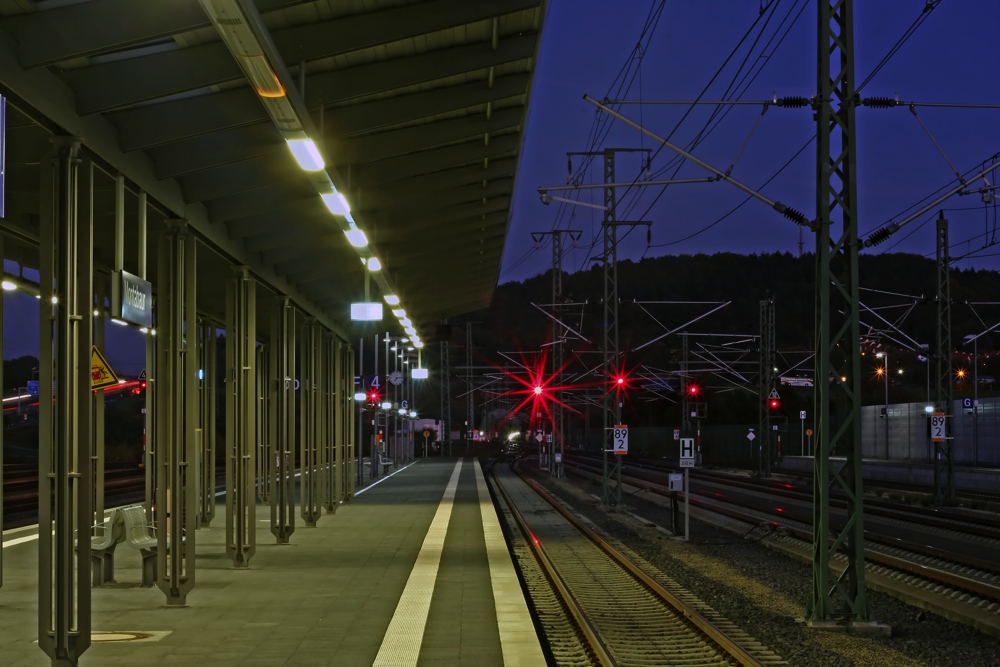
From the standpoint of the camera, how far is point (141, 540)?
1323 cm

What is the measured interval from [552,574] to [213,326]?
951 centimetres

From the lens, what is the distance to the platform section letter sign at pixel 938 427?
2959cm

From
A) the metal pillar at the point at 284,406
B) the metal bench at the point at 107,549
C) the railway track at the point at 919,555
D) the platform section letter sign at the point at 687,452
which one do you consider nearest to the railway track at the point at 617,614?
the platform section letter sign at the point at 687,452

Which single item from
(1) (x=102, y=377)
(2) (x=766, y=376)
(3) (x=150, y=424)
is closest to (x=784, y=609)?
(3) (x=150, y=424)

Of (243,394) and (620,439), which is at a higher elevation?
(243,394)

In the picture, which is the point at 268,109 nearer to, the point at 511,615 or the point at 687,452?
the point at 511,615

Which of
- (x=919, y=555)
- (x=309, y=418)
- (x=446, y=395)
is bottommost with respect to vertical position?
(x=919, y=555)

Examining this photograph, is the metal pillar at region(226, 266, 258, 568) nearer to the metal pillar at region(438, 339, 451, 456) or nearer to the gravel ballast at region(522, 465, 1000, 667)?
the gravel ballast at region(522, 465, 1000, 667)

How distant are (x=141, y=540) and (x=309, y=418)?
912cm

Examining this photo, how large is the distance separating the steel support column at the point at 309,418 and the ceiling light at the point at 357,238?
5786mm

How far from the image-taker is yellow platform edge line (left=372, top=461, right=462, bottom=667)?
9617 mm

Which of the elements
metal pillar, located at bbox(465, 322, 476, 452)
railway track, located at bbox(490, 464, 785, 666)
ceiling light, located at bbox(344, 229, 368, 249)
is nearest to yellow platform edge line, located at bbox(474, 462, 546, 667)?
railway track, located at bbox(490, 464, 785, 666)

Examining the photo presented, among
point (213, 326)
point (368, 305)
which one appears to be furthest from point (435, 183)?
point (213, 326)

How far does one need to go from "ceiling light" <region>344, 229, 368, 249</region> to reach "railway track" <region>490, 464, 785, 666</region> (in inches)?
210
